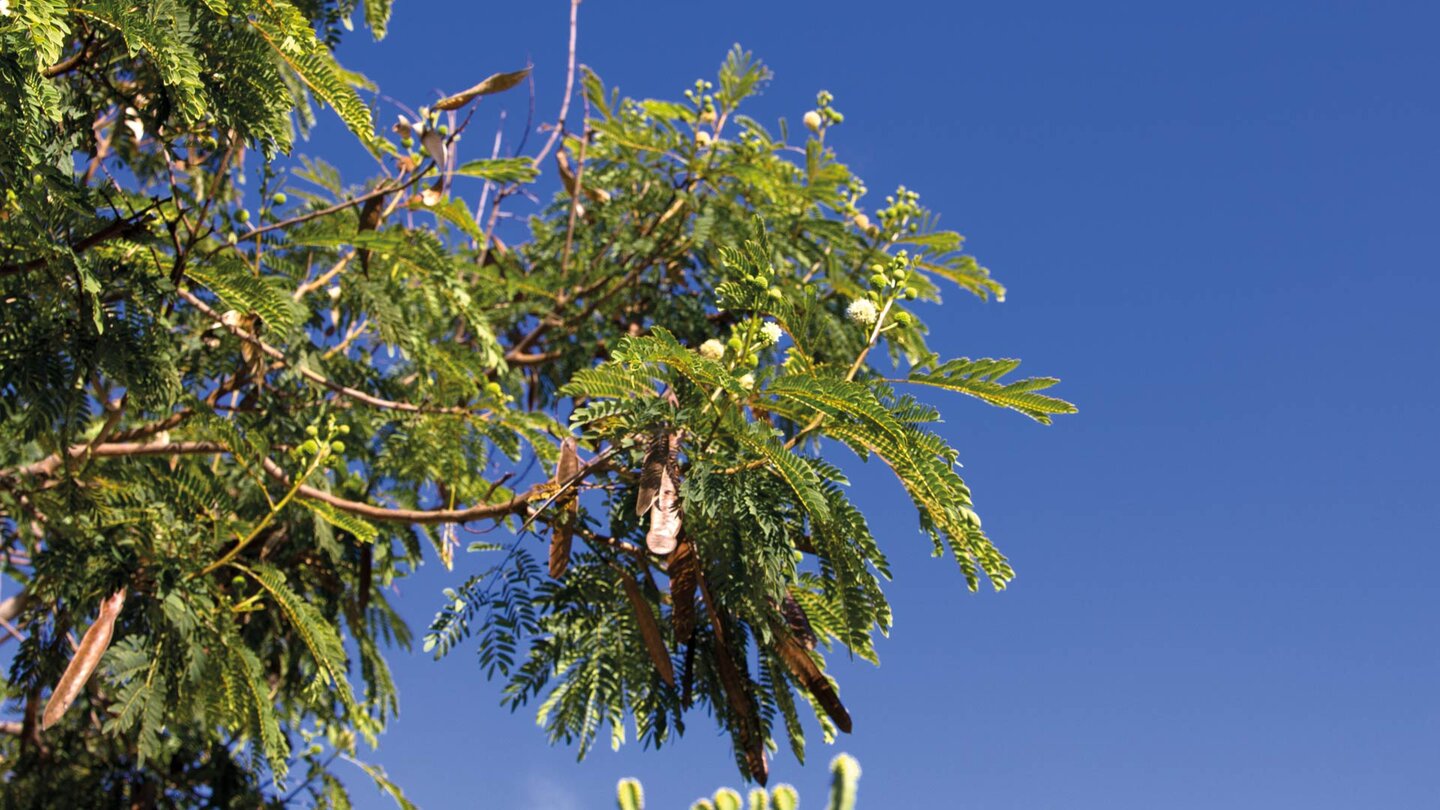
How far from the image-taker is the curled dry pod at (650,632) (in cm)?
376

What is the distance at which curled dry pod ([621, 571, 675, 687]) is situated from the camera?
376cm

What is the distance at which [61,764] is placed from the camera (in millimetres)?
6160

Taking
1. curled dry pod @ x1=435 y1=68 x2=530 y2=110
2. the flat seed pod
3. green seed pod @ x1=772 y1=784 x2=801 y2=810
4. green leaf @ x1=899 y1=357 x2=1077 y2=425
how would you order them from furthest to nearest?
curled dry pod @ x1=435 y1=68 x2=530 y2=110 → the flat seed pod → green leaf @ x1=899 y1=357 x2=1077 y2=425 → green seed pod @ x1=772 y1=784 x2=801 y2=810

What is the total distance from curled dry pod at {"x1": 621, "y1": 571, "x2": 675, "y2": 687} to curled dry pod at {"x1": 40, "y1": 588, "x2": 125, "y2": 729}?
4.86 ft

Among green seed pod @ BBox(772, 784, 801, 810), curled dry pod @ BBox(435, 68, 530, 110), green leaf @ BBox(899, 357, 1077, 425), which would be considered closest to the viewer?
green seed pod @ BBox(772, 784, 801, 810)

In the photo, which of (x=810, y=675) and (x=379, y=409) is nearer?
(x=810, y=675)

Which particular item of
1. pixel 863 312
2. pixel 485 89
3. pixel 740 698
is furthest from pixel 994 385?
pixel 485 89

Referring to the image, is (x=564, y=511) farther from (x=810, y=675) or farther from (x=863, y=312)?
(x=863, y=312)

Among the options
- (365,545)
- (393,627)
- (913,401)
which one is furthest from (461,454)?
(913,401)

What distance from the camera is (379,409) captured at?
220 inches

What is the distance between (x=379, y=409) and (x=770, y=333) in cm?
272

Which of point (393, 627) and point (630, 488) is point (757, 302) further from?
point (393, 627)

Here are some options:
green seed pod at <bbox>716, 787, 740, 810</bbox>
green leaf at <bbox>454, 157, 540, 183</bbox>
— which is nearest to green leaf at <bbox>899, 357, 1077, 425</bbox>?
green seed pod at <bbox>716, 787, 740, 810</bbox>

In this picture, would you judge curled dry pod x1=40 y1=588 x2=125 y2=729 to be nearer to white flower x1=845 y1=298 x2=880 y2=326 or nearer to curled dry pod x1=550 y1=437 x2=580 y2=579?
curled dry pod x1=550 y1=437 x2=580 y2=579
